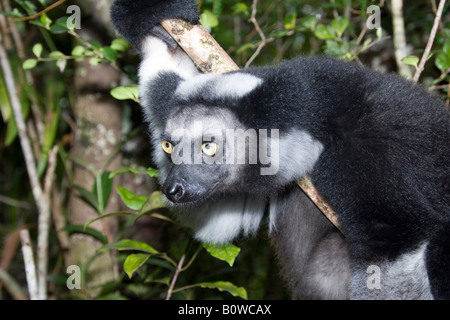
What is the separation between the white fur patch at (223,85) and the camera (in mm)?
2473

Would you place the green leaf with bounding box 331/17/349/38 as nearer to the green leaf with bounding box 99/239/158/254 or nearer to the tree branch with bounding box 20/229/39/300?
the green leaf with bounding box 99/239/158/254

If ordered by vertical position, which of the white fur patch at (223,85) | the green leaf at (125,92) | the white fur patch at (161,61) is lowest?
the white fur patch at (223,85)

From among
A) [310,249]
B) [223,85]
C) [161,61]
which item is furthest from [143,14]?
[310,249]

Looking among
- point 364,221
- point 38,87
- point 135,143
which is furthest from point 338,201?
point 38,87

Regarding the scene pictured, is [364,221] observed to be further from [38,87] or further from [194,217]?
[38,87]

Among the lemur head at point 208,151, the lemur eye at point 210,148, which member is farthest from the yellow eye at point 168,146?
the lemur eye at point 210,148

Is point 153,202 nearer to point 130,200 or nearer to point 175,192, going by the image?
point 130,200

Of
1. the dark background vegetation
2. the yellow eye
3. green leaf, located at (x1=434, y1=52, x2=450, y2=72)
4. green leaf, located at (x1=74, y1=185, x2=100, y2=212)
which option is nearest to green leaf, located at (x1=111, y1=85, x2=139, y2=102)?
the dark background vegetation

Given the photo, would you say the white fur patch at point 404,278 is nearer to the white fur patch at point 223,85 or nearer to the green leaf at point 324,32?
the white fur patch at point 223,85

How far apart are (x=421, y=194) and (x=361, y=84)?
1.97 feet

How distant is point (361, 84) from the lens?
8.28ft

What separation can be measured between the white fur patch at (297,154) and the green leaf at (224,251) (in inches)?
21.0

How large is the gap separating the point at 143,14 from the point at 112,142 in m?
Answer: 1.53

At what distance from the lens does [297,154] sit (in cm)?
246
